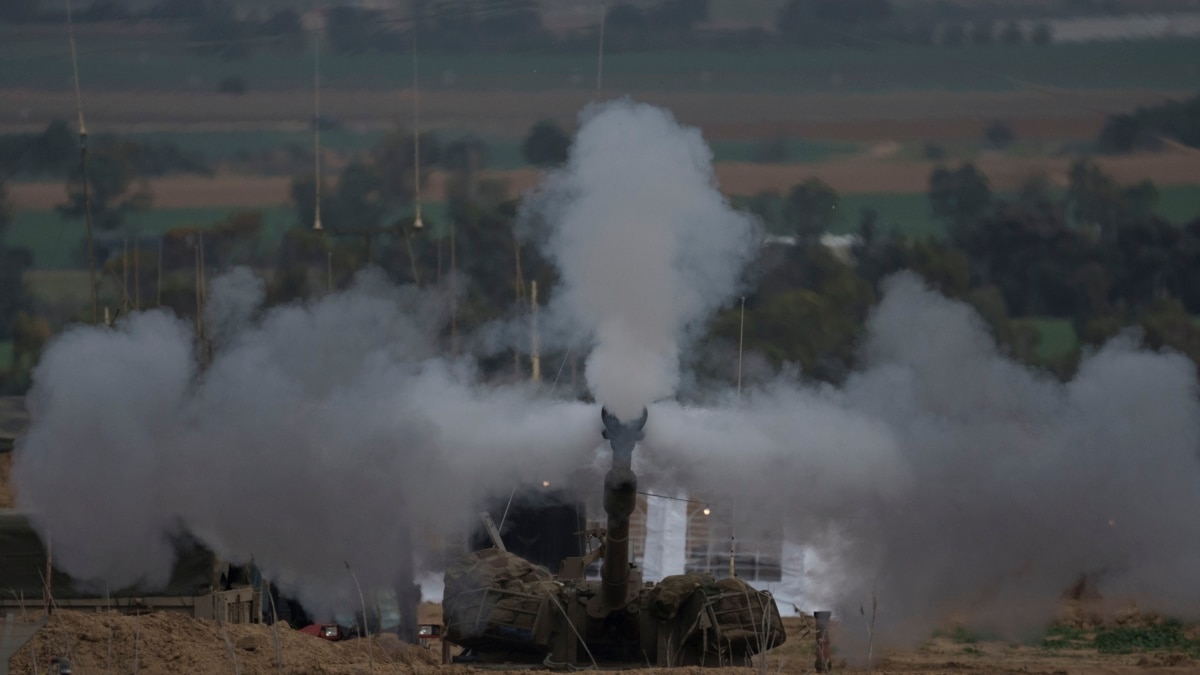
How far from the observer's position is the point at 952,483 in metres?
16.8

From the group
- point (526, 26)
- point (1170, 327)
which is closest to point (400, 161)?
point (526, 26)

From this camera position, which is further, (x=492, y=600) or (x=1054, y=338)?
(x=1054, y=338)

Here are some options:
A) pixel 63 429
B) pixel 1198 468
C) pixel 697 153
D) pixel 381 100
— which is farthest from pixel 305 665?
pixel 381 100

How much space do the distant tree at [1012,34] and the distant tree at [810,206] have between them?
357 centimetres

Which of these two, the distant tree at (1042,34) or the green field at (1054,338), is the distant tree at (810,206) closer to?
the green field at (1054,338)

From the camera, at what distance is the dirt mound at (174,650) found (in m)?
14.9

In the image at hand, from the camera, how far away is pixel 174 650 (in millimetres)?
15375

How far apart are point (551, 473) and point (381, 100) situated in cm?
1252

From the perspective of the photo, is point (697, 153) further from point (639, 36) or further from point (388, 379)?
point (639, 36)

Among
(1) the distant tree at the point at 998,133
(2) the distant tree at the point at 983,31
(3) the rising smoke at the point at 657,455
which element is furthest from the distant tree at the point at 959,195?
(3) the rising smoke at the point at 657,455

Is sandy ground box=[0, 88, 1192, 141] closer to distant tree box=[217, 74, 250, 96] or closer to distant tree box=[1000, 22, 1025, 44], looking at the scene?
distant tree box=[217, 74, 250, 96]

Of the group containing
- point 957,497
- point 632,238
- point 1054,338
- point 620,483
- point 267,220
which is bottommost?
point 957,497

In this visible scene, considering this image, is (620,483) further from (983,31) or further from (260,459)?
(983,31)

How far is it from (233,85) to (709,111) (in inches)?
290
